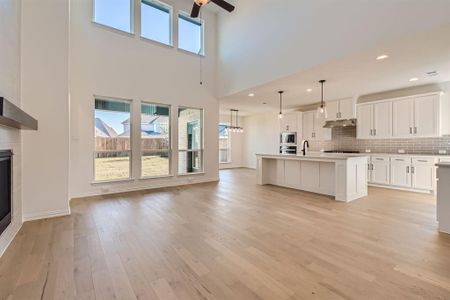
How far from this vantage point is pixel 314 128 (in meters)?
7.65

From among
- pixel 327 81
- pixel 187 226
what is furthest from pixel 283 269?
pixel 327 81

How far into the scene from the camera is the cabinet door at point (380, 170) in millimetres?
5852

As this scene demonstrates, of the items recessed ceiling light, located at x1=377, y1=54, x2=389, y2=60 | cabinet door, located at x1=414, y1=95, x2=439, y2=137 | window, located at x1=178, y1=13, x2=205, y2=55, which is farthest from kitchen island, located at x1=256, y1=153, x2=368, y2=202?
window, located at x1=178, y1=13, x2=205, y2=55

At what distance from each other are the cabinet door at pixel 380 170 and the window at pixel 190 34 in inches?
236

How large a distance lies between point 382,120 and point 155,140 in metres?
6.32

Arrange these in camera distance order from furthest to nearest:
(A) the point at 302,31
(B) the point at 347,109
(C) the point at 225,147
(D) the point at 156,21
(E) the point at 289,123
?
(C) the point at 225,147, (E) the point at 289,123, (B) the point at 347,109, (D) the point at 156,21, (A) the point at 302,31

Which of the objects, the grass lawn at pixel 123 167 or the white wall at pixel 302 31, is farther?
the grass lawn at pixel 123 167

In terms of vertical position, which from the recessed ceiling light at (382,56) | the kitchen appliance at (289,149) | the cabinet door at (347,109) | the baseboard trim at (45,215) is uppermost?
the recessed ceiling light at (382,56)

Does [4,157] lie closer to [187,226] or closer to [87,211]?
[87,211]

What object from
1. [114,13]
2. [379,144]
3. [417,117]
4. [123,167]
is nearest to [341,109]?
[379,144]

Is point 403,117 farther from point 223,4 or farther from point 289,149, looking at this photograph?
point 223,4

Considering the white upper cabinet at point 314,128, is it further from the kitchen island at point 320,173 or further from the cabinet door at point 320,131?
the kitchen island at point 320,173

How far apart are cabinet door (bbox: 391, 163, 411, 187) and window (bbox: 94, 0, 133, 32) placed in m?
Result: 7.76

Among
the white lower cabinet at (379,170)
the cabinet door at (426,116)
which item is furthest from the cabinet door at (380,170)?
the cabinet door at (426,116)
